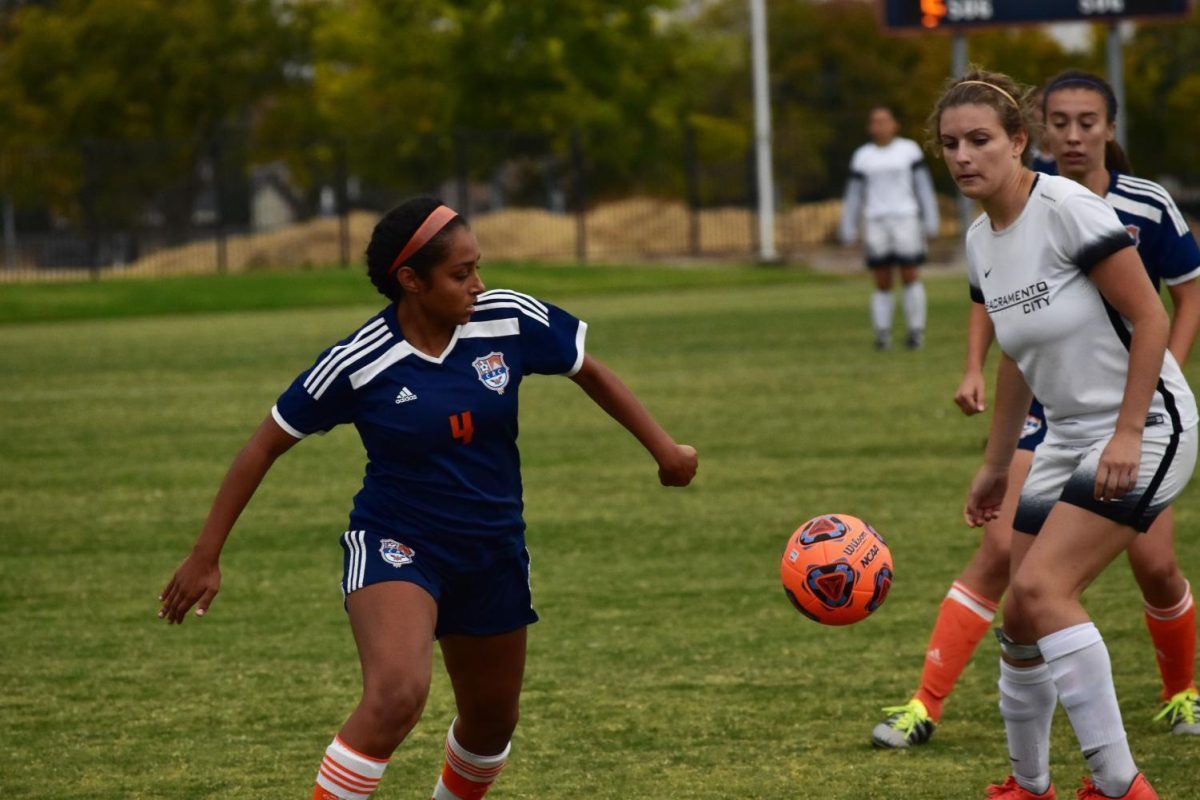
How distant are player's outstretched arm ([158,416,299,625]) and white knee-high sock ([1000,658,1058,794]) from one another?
2050 millimetres

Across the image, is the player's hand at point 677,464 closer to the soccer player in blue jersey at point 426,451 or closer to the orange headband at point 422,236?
the soccer player in blue jersey at point 426,451

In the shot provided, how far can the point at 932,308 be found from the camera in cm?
2452

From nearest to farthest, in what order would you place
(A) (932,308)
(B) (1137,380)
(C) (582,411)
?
1. (B) (1137,380)
2. (C) (582,411)
3. (A) (932,308)

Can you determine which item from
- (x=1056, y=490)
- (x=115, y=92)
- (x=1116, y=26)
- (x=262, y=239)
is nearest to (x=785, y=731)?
(x=1056, y=490)

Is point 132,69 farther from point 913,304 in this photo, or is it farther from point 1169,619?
point 1169,619

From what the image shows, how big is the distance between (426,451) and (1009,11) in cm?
1785

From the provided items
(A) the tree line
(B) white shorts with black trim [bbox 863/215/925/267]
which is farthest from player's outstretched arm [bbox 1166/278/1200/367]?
(A) the tree line

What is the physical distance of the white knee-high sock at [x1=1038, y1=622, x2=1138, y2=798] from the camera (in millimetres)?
4520

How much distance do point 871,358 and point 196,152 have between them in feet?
99.5

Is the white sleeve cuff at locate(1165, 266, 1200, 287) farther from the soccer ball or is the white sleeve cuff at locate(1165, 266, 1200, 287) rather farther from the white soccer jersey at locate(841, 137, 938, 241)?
the white soccer jersey at locate(841, 137, 938, 241)

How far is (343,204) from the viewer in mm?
38750

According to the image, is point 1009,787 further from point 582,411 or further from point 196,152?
point 196,152

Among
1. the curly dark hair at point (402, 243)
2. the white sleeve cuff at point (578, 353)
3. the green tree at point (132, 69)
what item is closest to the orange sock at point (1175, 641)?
the white sleeve cuff at point (578, 353)

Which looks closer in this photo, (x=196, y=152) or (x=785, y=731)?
(x=785, y=731)
